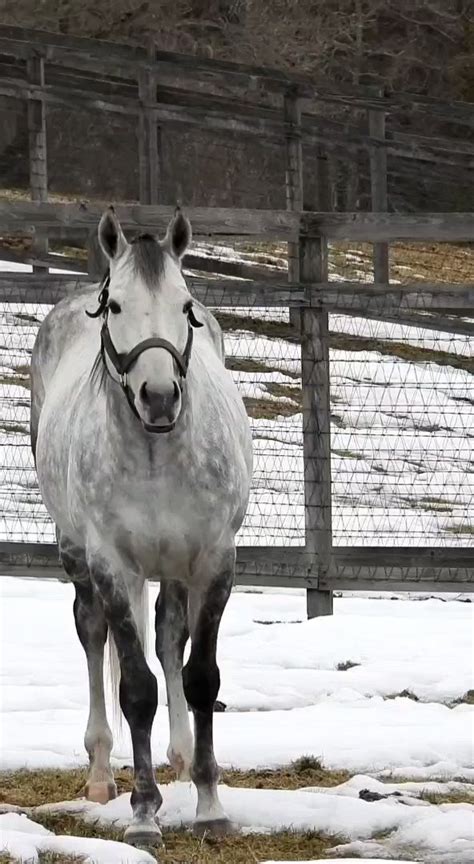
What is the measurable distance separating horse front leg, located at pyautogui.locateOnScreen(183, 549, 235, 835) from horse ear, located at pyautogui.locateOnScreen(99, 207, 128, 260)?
107cm

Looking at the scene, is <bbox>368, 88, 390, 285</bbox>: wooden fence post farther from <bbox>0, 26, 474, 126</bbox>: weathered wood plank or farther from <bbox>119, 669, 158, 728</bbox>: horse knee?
<bbox>119, 669, 158, 728</bbox>: horse knee

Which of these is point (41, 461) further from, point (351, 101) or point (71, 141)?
point (71, 141)

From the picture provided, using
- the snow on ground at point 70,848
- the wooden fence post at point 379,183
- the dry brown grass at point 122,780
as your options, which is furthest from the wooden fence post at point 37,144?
the snow on ground at point 70,848

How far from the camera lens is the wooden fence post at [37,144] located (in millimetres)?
13516

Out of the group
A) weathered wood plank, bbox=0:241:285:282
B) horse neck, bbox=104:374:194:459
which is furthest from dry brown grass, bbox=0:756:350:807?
weathered wood plank, bbox=0:241:285:282

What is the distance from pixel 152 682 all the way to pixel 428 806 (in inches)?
40.8

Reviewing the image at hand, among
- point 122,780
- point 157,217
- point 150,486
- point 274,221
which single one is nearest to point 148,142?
point 157,217

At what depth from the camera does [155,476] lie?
16.6 ft

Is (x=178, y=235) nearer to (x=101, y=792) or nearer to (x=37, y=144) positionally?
(x=101, y=792)

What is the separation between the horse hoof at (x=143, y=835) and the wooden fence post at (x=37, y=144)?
8.22 meters

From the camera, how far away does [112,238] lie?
5105mm

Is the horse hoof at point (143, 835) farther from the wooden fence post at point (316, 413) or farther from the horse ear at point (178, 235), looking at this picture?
the wooden fence post at point (316, 413)

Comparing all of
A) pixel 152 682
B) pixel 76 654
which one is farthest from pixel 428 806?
pixel 76 654

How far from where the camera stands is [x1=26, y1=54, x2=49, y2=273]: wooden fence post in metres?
13.5
